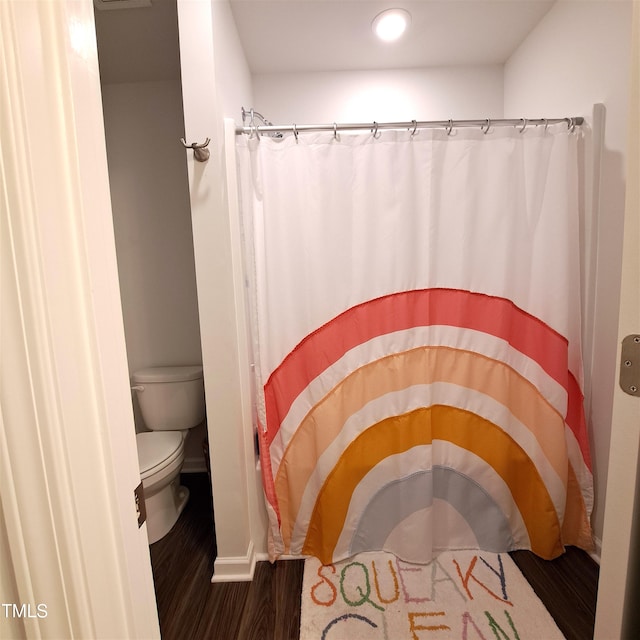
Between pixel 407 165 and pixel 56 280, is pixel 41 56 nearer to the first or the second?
pixel 56 280

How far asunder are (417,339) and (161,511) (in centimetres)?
151

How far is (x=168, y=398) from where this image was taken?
1887 millimetres

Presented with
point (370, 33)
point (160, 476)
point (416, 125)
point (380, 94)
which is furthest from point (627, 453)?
point (380, 94)

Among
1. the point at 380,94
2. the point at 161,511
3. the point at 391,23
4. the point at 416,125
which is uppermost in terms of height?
the point at 391,23

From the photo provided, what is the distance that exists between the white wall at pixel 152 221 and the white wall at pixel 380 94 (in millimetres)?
625

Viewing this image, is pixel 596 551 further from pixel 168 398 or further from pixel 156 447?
pixel 168 398

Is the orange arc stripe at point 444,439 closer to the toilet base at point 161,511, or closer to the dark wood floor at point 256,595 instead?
the dark wood floor at point 256,595

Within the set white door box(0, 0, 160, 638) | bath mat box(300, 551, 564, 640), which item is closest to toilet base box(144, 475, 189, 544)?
bath mat box(300, 551, 564, 640)

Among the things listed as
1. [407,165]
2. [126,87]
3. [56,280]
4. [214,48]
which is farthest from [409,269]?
[126,87]

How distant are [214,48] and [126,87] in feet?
3.93

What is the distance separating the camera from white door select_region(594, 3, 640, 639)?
20.4 inches

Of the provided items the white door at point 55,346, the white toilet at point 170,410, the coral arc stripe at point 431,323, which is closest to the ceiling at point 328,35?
the coral arc stripe at point 431,323

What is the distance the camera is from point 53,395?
1.22 feet

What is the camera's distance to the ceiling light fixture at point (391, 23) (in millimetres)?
1459
